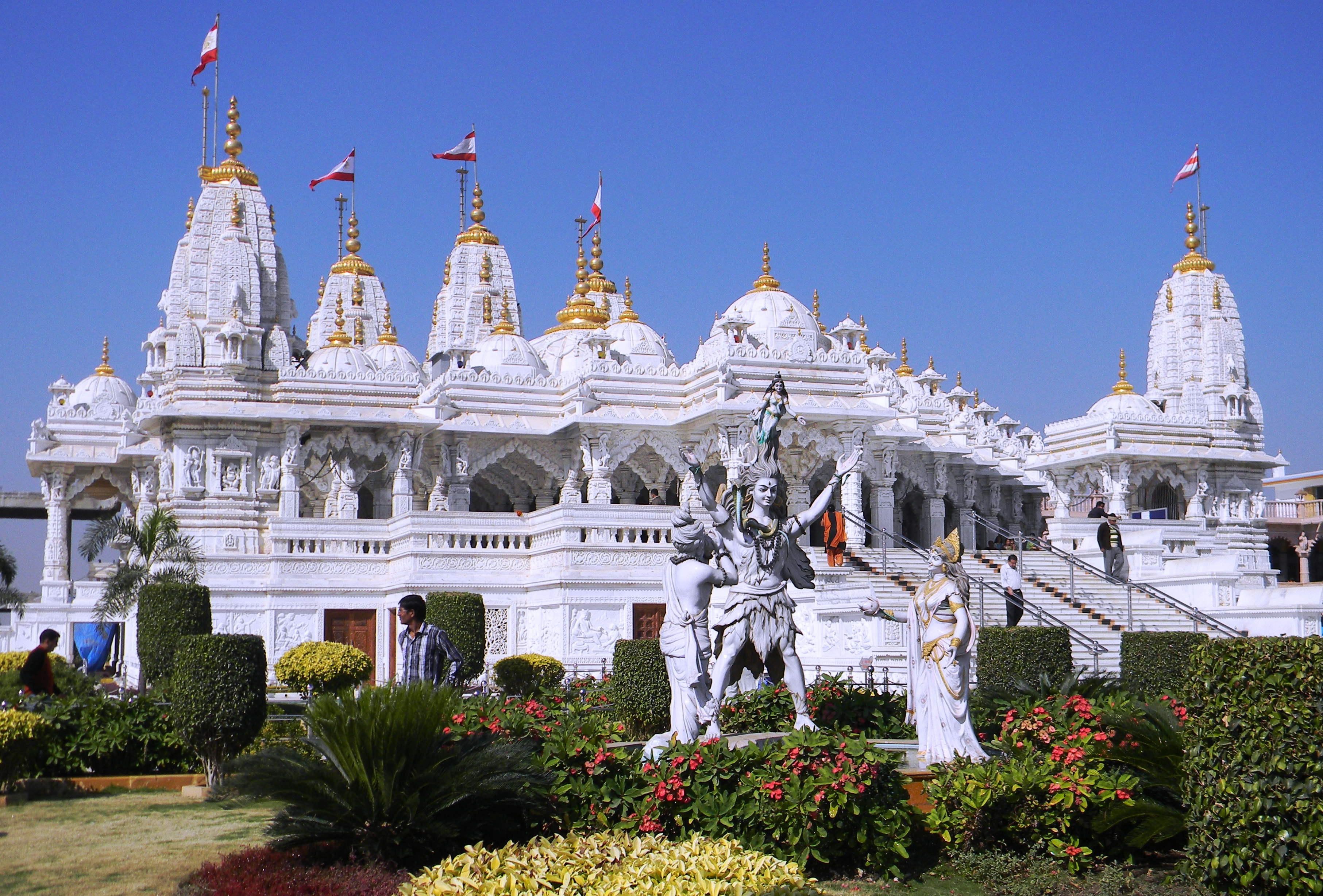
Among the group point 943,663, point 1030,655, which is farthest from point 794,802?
point 1030,655

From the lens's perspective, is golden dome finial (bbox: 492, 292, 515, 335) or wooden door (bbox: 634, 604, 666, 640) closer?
wooden door (bbox: 634, 604, 666, 640)

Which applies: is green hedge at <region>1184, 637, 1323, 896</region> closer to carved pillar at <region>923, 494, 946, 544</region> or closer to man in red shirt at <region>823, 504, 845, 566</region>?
man in red shirt at <region>823, 504, 845, 566</region>

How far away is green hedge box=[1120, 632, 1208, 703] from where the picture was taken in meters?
14.4

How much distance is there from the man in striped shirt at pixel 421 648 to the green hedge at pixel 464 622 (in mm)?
7744

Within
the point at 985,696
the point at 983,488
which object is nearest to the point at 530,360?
the point at 983,488

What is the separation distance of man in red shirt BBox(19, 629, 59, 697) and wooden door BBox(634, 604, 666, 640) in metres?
11.6

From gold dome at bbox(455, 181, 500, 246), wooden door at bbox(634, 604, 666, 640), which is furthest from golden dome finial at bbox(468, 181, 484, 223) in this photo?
wooden door at bbox(634, 604, 666, 640)

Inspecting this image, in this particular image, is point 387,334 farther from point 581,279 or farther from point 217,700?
point 217,700

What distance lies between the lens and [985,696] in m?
11.9

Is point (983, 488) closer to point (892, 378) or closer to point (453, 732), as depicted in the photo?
point (892, 378)

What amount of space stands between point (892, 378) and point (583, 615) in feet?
61.0

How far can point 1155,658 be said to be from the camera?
48.2 feet

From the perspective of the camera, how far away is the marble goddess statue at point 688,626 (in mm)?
10219

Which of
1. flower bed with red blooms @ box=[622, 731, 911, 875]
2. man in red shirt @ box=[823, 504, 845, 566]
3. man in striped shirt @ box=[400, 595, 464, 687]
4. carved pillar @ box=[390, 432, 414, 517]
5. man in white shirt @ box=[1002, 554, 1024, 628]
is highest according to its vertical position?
carved pillar @ box=[390, 432, 414, 517]
